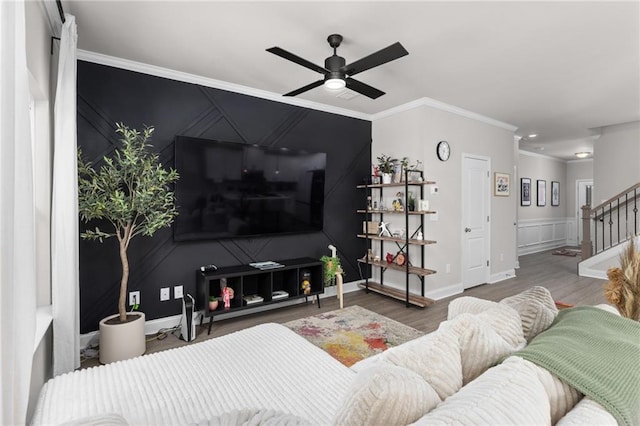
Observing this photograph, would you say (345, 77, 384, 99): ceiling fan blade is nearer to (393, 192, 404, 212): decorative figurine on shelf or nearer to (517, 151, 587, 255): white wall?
(393, 192, 404, 212): decorative figurine on shelf

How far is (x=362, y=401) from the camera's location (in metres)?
0.74

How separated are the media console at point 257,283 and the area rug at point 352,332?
15.0 inches

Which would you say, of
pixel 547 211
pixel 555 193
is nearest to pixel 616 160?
pixel 547 211

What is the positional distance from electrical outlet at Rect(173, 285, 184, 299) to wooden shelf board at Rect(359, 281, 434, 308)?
2.52m

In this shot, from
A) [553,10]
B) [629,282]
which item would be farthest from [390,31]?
[629,282]

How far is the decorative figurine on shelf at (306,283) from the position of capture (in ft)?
12.8

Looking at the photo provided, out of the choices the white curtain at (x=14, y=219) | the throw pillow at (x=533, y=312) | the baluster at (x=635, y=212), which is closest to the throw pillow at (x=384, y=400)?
the throw pillow at (x=533, y=312)

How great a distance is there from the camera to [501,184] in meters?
5.45

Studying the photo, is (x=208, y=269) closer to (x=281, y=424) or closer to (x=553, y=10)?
(x=281, y=424)

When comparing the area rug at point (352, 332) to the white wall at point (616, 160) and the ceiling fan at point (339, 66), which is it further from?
the white wall at point (616, 160)

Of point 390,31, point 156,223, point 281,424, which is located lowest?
point 281,424

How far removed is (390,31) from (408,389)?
102 inches

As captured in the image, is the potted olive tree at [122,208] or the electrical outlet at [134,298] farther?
the electrical outlet at [134,298]

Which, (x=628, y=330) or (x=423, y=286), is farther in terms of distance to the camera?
(x=423, y=286)
